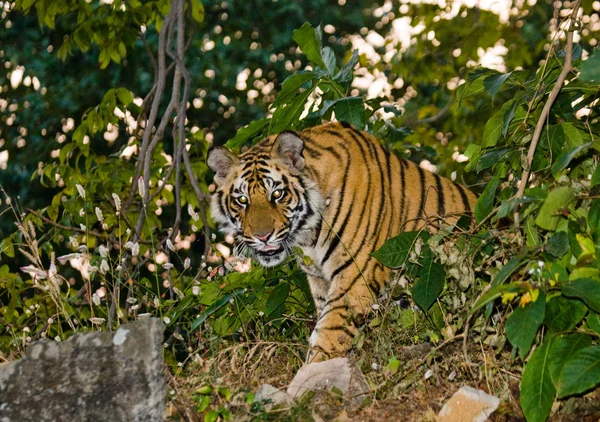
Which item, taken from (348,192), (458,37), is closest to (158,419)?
(348,192)

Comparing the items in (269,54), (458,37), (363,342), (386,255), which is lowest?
(269,54)

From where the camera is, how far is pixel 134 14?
6465mm

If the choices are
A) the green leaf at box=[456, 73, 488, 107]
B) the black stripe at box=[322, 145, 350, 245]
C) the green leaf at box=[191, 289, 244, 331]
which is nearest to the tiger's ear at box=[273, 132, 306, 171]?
the black stripe at box=[322, 145, 350, 245]

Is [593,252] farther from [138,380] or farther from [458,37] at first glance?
[458,37]

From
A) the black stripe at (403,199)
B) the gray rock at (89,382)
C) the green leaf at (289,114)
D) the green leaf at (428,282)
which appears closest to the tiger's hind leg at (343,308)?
the black stripe at (403,199)

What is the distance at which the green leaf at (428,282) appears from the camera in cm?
371

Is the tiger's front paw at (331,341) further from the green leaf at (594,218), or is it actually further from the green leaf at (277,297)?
the green leaf at (594,218)

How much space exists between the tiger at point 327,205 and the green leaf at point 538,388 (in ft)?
4.57

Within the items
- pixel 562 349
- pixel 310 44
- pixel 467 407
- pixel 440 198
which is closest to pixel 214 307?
pixel 440 198

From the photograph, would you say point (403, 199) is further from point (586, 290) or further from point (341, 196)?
point (586, 290)

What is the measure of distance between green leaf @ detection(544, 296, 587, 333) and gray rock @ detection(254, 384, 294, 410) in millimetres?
934

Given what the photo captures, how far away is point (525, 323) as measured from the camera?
2.94 metres

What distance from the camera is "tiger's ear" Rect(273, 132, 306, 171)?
4.61m

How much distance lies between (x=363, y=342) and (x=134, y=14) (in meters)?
3.55
